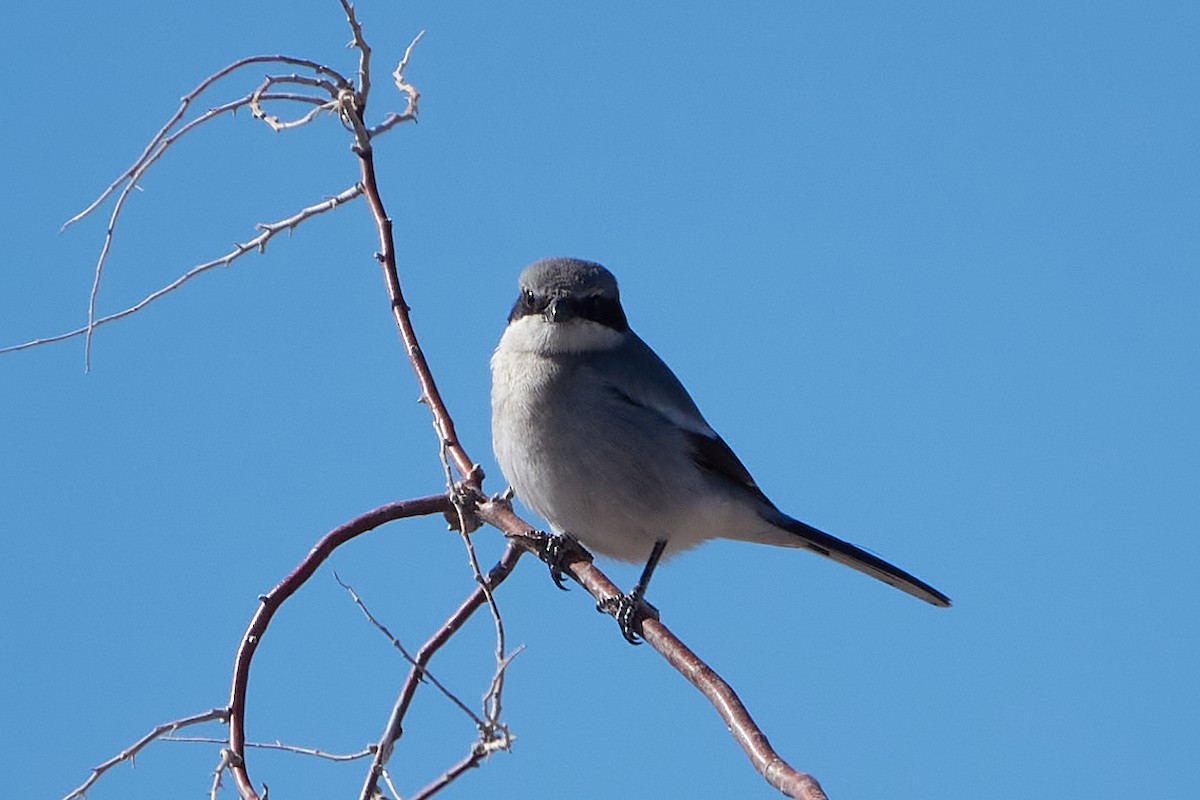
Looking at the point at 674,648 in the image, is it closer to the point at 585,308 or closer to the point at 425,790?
the point at 425,790

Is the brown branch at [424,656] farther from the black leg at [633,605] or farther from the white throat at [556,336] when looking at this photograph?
the white throat at [556,336]

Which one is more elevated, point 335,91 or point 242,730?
point 335,91

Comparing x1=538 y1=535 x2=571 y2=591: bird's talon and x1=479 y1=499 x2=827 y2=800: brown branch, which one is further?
x1=538 y1=535 x2=571 y2=591: bird's talon

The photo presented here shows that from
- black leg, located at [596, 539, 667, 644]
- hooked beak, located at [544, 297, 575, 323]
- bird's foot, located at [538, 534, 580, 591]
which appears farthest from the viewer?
hooked beak, located at [544, 297, 575, 323]

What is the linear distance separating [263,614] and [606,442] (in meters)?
1.99

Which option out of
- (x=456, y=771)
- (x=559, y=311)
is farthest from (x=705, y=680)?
(x=559, y=311)

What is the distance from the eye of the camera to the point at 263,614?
2.95 meters

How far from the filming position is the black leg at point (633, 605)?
11.3 ft

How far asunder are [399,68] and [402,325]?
671mm

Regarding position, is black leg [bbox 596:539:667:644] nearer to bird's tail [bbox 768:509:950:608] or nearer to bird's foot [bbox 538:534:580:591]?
bird's foot [bbox 538:534:580:591]

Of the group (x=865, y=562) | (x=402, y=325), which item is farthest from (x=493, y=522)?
(x=865, y=562)

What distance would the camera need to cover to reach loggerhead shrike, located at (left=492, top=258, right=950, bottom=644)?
476 centimetres

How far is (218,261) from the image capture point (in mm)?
3352

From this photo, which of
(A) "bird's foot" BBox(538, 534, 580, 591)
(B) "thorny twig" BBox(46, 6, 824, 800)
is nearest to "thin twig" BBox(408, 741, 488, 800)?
(B) "thorny twig" BBox(46, 6, 824, 800)
